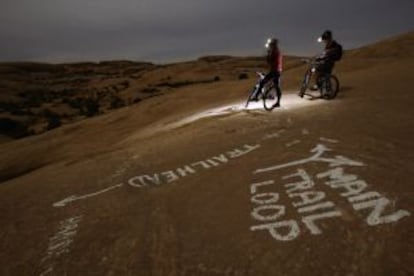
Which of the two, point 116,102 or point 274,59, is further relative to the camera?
point 116,102

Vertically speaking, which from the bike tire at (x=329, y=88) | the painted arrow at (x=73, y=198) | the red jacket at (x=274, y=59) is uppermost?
the red jacket at (x=274, y=59)

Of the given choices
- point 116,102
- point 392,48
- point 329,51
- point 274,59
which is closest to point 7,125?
point 116,102

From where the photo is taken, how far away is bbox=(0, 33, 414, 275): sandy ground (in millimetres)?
4508

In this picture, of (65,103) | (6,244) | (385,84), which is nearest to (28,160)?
(6,244)

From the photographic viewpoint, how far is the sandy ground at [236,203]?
14.8ft

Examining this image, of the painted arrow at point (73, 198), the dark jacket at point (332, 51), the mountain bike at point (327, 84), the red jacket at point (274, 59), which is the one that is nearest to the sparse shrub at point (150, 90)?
the mountain bike at point (327, 84)

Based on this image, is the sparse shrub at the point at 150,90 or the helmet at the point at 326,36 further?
the sparse shrub at the point at 150,90

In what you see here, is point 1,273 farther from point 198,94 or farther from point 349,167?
point 198,94

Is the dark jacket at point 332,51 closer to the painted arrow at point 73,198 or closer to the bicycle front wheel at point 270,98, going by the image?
the bicycle front wheel at point 270,98

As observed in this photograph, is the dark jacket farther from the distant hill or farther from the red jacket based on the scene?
the distant hill

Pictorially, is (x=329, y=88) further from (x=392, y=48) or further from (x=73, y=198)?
(x=392, y=48)

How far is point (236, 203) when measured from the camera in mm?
5855

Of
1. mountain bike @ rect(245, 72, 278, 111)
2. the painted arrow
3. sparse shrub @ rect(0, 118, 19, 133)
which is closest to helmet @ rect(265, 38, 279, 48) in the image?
mountain bike @ rect(245, 72, 278, 111)

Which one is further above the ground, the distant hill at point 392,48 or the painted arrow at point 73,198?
the distant hill at point 392,48
